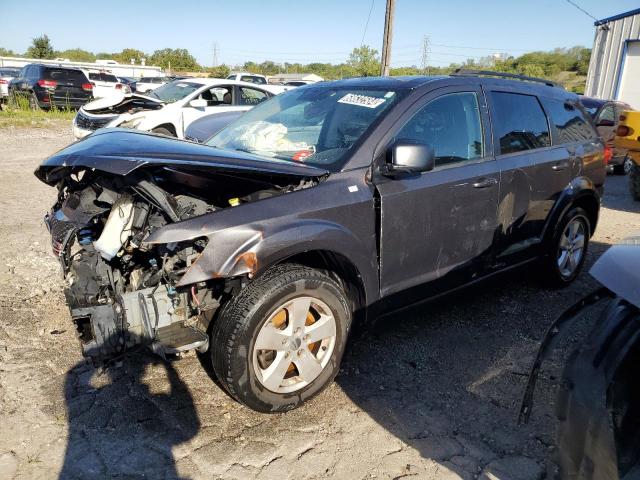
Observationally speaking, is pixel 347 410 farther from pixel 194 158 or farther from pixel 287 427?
pixel 194 158

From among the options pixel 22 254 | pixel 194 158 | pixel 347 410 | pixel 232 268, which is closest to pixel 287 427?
pixel 347 410

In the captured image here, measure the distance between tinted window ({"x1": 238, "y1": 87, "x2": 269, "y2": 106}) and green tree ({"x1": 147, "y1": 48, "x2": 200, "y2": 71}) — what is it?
56.3 m

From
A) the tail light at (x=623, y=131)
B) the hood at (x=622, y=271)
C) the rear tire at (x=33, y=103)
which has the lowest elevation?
the rear tire at (x=33, y=103)

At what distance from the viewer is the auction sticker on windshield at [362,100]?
10.9ft

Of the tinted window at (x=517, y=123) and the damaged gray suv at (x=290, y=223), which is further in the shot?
the tinted window at (x=517, y=123)

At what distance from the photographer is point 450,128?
11.5 feet

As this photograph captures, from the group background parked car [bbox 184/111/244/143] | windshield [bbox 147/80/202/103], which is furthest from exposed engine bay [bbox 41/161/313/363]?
windshield [bbox 147/80/202/103]

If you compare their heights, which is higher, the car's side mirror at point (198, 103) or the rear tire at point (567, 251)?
the car's side mirror at point (198, 103)

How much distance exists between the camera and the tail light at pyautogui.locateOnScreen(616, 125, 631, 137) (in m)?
7.88

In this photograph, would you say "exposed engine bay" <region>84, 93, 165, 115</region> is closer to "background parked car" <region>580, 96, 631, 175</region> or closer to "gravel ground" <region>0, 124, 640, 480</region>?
"gravel ground" <region>0, 124, 640, 480</region>

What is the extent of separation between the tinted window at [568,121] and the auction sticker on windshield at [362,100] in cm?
182

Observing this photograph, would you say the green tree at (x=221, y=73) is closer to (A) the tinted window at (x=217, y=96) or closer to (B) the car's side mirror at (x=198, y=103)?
(A) the tinted window at (x=217, y=96)

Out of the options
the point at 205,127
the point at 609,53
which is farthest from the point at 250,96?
the point at 609,53

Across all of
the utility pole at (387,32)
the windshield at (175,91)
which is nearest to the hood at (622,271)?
the windshield at (175,91)
